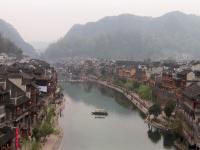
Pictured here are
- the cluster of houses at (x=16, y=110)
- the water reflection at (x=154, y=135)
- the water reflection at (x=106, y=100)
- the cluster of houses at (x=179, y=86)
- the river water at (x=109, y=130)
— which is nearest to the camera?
the cluster of houses at (x=16, y=110)

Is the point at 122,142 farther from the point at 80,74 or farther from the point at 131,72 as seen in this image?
the point at 80,74

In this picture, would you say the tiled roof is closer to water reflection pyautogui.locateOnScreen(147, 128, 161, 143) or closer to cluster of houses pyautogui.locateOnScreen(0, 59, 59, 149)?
water reflection pyautogui.locateOnScreen(147, 128, 161, 143)

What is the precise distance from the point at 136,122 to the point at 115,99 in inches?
1302

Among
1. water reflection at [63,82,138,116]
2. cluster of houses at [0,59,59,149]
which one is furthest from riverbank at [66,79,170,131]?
cluster of houses at [0,59,59,149]

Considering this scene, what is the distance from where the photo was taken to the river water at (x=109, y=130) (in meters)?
46.9

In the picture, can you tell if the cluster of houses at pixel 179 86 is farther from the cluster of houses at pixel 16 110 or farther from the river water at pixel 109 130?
the cluster of houses at pixel 16 110

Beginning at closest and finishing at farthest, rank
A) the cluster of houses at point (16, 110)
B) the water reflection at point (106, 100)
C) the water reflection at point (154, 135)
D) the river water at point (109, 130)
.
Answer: the cluster of houses at point (16, 110) → the river water at point (109, 130) → the water reflection at point (154, 135) → the water reflection at point (106, 100)

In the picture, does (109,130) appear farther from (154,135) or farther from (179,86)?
(179,86)

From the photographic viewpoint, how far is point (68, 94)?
10631 cm

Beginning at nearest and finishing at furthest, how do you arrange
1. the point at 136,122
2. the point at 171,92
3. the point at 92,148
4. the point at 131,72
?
1. the point at 92,148
2. the point at 136,122
3. the point at 171,92
4. the point at 131,72

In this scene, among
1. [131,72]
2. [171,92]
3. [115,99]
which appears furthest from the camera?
[131,72]

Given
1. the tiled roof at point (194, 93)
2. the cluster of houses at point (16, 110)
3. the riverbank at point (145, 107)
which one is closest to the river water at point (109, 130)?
the riverbank at point (145, 107)

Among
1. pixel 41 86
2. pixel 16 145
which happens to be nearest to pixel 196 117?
pixel 16 145

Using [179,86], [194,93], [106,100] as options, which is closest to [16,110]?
[194,93]
